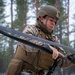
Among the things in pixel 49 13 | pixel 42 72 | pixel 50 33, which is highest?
pixel 49 13

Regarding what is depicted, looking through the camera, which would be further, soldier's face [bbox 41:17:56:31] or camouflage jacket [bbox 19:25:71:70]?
soldier's face [bbox 41:17:56:31]

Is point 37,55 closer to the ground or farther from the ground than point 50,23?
closer to the ground

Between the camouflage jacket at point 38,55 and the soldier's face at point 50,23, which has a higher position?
the soldier's face at point 50,23

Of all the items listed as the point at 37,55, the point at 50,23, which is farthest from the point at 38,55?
the point at 50,23

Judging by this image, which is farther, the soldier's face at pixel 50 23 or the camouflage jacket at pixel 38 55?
the soldier's face at pixel 50 23

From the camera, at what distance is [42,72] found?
2609 millimetres

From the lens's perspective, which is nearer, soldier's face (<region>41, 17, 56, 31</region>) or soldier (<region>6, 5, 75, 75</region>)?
soldier (<region>6, 5, 75, 75</region>)

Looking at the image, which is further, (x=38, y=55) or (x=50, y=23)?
(x=50, y=23)

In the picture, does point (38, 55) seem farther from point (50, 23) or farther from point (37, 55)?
point (50, 23)

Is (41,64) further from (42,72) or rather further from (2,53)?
(2,53)

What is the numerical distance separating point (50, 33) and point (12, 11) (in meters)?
17.7

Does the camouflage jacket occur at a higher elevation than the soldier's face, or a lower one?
lower

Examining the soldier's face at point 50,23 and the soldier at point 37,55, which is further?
the soldier's face at point 50,23

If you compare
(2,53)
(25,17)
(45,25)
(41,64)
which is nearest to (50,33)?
(45,25)
